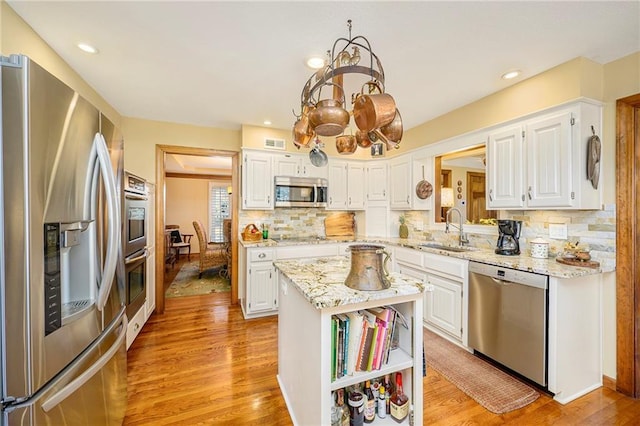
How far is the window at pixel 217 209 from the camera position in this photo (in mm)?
8008

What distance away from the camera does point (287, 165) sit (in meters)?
3.73

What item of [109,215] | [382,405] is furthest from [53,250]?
[382,405]

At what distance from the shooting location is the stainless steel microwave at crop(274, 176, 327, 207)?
365 cm

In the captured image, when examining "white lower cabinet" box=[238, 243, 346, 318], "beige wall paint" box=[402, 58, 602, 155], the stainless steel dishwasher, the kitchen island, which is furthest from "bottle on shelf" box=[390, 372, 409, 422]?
"beige wall paint" box=[402, 58, 602, 155]

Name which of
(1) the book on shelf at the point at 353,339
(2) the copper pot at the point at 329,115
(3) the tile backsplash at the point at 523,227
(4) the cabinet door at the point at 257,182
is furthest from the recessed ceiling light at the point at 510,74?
(4) the cabinet door at the point at 257,182

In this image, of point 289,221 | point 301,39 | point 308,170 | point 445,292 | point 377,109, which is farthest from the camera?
point 289,221

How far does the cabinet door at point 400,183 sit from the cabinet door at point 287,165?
1.42 m

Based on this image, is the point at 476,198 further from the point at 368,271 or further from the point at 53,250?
the point at 53,250

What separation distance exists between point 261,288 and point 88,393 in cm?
209

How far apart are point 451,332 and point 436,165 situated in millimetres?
1965

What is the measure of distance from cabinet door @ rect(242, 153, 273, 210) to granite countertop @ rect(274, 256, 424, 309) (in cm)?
183

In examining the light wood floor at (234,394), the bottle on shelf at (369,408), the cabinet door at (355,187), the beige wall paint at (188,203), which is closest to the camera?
the bottle on shelf at (369,408)

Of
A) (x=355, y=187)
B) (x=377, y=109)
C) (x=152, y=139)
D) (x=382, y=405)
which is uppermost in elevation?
(x=152, y=139)

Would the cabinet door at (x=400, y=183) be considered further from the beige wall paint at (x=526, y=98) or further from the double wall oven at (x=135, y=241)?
the double wall oven at (x=135, y=241)
